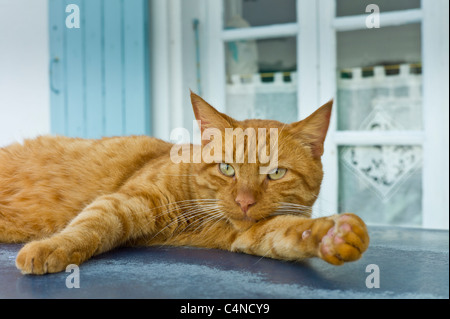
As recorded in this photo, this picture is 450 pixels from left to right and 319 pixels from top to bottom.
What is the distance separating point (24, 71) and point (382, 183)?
2181mm

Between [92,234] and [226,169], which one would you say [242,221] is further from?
[92,234]

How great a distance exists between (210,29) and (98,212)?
1835mm

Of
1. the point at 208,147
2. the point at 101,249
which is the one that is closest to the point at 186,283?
the point at 101,249

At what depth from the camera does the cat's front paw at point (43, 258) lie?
92cm

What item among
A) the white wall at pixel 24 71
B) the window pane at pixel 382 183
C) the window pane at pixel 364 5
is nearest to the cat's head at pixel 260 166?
the window pane at pixel 382 183

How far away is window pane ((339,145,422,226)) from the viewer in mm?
2469

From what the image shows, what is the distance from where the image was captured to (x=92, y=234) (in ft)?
3.54

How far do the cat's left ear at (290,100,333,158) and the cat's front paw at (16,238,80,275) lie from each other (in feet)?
2.29

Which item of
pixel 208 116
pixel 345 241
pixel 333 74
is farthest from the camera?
pixel 333 74

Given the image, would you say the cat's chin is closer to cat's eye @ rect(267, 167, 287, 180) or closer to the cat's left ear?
cat's eye @ rect(267, 167, 287, 180)

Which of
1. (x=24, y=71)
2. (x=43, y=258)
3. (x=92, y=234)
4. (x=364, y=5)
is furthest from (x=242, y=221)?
(x=24, y=71)

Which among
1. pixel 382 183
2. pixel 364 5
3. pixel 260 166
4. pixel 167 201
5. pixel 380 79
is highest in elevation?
pixel 364 5

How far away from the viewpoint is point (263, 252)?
1.13 meters

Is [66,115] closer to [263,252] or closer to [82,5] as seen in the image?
[82,5]
